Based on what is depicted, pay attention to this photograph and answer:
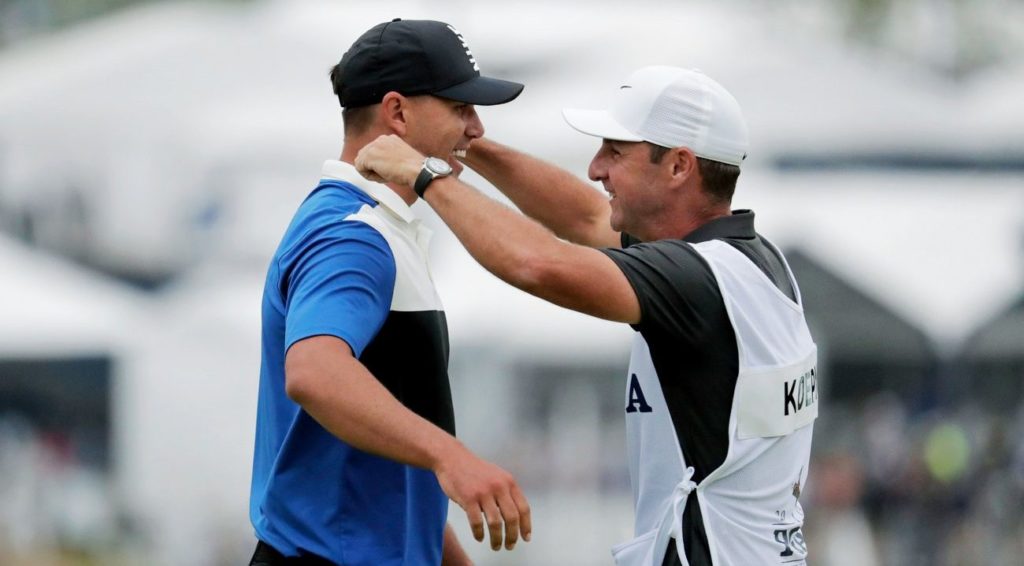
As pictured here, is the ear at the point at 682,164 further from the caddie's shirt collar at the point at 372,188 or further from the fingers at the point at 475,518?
the fingers at the point at 475,518

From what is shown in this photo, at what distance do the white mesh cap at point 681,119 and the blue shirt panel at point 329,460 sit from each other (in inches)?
31.9

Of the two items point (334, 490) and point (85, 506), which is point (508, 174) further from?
point (85, 506)

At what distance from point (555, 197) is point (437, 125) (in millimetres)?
1471

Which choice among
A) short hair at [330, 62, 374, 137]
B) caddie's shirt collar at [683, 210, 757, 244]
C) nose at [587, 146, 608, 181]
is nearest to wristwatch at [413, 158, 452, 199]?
short hair at [330, 62, 374, 137]

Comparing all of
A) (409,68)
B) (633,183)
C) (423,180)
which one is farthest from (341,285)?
(633,183)

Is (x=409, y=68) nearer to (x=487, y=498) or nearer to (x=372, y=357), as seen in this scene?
(x=372, y=357)

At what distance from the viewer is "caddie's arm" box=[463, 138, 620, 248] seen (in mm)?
5691

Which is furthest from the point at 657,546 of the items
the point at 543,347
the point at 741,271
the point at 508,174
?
the point at 543,347

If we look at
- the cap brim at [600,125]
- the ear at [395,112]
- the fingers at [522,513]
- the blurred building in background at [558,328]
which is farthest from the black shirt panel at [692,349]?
the blurred building in background at [558,328]

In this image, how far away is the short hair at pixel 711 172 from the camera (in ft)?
15.0

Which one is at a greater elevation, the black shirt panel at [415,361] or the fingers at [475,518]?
the black shirt panel at [415,361]

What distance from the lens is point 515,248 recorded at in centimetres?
414

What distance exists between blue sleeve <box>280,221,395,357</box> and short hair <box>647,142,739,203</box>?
36.0 inches

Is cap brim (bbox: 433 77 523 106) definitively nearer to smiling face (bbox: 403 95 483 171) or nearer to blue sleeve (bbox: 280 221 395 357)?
smiling face (bbox: 403 95 483 171)
